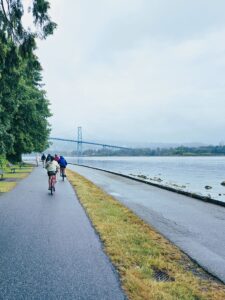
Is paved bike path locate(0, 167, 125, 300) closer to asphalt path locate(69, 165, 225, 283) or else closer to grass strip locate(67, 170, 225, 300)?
grass strip locate(67, 170, 225, 300)

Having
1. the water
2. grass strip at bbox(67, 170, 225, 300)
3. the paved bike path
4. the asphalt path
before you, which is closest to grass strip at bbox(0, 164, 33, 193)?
the asphalt path

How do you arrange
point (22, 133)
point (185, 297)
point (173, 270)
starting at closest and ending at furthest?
point (185, 297) → point (173, 270) → point (22, 133)

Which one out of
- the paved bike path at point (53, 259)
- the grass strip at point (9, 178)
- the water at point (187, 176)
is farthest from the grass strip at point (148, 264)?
the water at point (187, 176)

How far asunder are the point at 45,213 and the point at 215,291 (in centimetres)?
717

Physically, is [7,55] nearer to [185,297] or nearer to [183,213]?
[183,213]

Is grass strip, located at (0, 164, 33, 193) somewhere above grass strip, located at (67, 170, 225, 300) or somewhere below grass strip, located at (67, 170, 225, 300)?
below

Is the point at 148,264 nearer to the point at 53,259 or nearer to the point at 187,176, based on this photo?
the point at 53,259

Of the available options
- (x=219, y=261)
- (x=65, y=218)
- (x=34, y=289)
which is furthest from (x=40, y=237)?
(x=219, y=261)

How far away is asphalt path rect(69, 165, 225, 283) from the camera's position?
678 cm

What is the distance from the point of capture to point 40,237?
314 inches

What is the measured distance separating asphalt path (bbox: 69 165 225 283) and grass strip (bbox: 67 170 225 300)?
28 centimetres

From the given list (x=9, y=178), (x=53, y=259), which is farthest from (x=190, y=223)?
(x=9, y=178)

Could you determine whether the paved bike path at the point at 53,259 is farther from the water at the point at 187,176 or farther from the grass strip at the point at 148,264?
the water at the point at 187,176

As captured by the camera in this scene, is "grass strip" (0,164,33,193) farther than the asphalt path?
Yes
